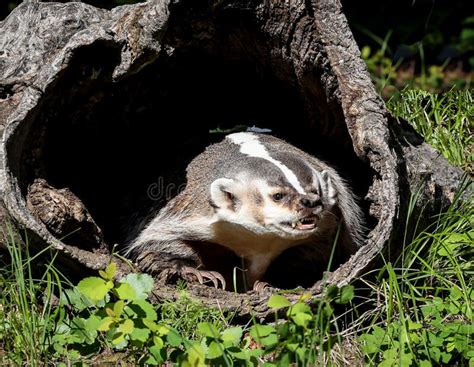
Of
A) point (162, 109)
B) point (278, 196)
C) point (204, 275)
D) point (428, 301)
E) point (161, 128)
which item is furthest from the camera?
point (161, 128)

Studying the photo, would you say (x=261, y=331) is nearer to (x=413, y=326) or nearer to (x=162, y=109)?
(x=413, y=326)

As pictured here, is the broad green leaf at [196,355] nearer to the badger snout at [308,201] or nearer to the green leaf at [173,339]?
the green leaf at [173,339]

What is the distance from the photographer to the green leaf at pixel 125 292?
115 inches

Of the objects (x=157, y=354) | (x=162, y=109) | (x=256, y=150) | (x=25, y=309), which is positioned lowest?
(x=157, y=354)

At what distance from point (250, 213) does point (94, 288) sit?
92 centimetres

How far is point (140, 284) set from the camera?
3025mm

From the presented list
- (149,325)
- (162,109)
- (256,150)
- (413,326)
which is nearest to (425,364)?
(413,326)

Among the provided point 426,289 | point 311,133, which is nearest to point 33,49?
point 311,133

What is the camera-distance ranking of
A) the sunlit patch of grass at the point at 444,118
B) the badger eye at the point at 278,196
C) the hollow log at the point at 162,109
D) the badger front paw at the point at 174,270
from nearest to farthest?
the hollow log at the point at 162,109, the badger eye at the point at 278,196, the badger front paw at the point at 174,270, the sunlit patch of grass at the point at 444,118

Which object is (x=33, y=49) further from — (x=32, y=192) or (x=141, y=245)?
(x=141, y=245)

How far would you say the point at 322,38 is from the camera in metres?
3.57

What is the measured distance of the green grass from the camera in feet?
9.41

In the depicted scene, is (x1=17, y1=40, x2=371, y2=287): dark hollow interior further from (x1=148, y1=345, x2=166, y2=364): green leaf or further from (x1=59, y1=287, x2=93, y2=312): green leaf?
(x1=148, y1=345, x2=166, y2=364): green leaf

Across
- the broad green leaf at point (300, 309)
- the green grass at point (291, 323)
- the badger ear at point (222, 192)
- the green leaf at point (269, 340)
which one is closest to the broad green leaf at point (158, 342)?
the green grass at point (291, 323)
